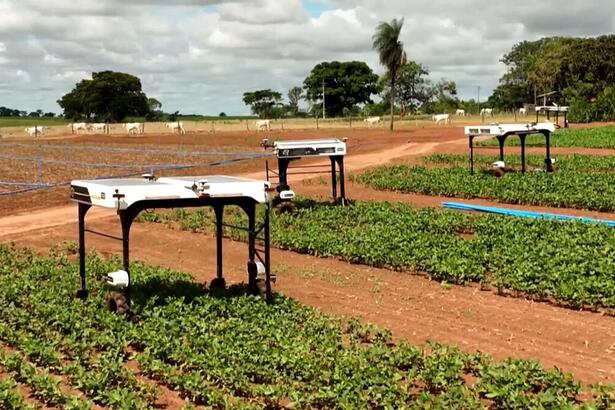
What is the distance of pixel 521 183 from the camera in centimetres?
2131

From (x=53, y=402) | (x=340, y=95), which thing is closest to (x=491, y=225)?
(x=53, y=402)

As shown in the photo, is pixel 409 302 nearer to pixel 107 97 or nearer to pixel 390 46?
pixel 390 46

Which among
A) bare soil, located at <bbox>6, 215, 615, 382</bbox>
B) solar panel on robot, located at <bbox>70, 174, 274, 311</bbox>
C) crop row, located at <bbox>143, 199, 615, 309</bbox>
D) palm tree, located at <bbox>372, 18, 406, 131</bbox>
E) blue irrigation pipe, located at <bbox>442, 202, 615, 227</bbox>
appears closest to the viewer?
bare soil, located at <bbox>6, 215, 615, 382</bbox>

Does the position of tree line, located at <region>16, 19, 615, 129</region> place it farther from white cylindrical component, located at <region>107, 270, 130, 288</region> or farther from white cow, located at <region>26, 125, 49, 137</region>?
white cylindrical component, located at <region>107, 270, 130, 288</region>

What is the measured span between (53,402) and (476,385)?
12.9 feet

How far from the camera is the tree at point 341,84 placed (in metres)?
111

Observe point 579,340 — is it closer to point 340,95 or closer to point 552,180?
point 552,180

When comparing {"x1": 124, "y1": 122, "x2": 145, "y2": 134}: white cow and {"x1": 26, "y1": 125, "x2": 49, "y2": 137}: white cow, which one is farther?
{"x1": 26, "y1": 125, "x2": 49, "y2": 137}: white cow

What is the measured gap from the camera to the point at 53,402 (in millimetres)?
7039

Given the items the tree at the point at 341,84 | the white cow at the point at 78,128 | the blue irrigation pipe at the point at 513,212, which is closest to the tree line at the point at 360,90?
the tree at the point at 341,84

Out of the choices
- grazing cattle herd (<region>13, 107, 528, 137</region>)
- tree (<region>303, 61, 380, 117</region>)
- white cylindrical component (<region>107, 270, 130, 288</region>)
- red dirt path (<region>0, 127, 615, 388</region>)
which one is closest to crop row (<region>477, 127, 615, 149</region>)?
red dirt path (<region>0, 127, 615, 388</region>)

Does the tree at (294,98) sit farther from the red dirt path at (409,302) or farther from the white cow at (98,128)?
the red dirt path at (409,302)

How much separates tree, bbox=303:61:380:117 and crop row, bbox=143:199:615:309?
94.3m

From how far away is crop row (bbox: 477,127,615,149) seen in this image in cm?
3509
